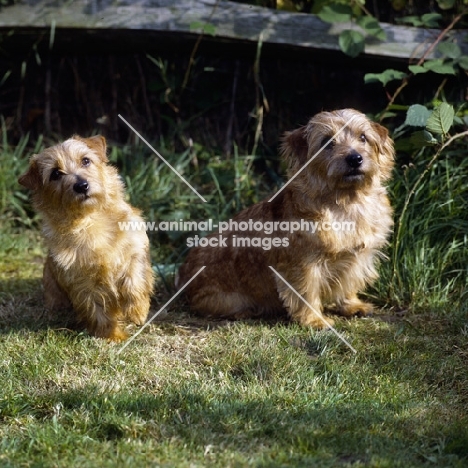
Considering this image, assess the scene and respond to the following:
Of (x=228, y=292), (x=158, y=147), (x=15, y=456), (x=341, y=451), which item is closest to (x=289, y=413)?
(x=341, y=451)

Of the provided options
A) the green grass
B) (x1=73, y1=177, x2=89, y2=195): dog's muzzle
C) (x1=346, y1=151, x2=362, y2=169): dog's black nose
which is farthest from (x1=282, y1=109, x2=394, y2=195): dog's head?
(x1=73, y1=177, x2=89, y2=195): dog's muzzle

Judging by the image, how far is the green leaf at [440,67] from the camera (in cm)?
550

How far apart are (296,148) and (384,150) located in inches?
21.8

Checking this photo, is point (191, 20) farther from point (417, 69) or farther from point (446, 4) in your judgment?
point (446, 4)

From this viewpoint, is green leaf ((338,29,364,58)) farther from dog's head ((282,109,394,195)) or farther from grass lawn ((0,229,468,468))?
grass lawn ((0,229,468,468))

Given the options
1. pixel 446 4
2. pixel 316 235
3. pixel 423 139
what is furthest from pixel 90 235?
pixel 446 4

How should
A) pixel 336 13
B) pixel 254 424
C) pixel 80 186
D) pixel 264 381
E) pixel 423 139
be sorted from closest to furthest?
pixel 254 424 < pixel 264 381 < pixel 80 186 < pixel 423 139 < pixel 336 13

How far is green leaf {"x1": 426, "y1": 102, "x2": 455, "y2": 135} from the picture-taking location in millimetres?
4715

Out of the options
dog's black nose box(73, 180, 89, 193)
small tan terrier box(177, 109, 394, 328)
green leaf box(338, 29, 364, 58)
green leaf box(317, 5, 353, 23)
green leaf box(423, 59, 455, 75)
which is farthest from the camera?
green leaf box(317, 5, 353, 23)

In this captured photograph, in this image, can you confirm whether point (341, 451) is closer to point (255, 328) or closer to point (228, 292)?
point (255, 328)

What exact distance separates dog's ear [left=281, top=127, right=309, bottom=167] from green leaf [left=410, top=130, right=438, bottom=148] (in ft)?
2.29

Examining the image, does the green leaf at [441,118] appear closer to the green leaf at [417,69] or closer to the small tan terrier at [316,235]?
the small tan terrier at [316,235]

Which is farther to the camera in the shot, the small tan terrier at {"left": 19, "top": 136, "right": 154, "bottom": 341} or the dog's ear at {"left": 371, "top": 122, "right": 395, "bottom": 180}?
the dog's ear at {"left": 371, "top": 122, "right": 395, "bottom": 180}

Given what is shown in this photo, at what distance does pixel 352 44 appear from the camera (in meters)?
5.73
